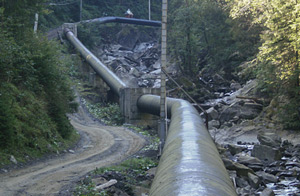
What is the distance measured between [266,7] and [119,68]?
30151mm

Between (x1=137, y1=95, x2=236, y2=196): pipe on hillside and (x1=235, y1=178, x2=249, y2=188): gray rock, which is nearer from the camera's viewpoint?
(x1=137, y1=95, x2=236, y2=196): pipe on hillside

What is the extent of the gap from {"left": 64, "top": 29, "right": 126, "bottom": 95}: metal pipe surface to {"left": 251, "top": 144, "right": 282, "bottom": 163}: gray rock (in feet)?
59.3

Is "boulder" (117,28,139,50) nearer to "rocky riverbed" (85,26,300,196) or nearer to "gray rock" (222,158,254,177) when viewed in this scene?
"rocky riverbed" (85,26,300,196)

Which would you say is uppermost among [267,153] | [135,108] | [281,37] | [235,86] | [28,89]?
[281,37]

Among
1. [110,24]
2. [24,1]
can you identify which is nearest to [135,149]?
[24,1]

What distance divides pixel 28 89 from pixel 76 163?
6.10 metres

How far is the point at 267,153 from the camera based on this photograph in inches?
627

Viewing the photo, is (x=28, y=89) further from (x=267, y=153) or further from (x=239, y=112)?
(x=239, y=112)

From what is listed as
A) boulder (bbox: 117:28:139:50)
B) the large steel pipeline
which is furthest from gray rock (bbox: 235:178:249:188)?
boulder (bbox: 117:28:139:50)

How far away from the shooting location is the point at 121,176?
11.9 meters

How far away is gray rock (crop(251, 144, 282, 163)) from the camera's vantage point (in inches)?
616

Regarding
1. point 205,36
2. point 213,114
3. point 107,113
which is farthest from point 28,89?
point 205,36

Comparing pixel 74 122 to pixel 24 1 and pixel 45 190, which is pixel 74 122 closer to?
pixel 24 1

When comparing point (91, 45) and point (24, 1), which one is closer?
Result: point (24, 1)
